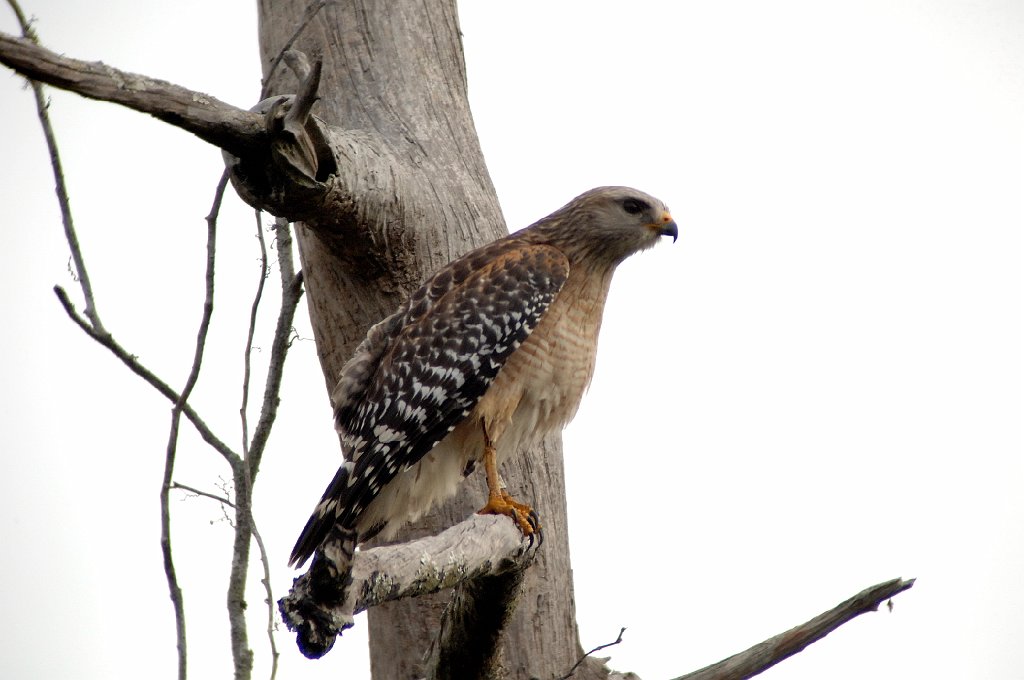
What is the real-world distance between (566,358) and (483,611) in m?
1.23

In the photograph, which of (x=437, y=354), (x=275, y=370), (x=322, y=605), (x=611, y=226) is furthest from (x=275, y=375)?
(x=611, y=226)

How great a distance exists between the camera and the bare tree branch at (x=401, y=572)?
3.02m

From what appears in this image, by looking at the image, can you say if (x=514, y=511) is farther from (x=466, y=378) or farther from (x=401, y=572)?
(x=401, y=572)

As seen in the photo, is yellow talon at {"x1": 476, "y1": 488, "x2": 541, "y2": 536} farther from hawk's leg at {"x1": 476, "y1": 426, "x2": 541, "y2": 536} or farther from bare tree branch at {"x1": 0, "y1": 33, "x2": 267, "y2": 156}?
bare tree branch at {"x1": 0, "y1": 33, "x2": 267, "y2": 156}

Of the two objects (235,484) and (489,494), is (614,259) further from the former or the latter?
(235,484)

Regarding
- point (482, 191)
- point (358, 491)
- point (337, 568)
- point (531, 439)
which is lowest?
point (337, 568)

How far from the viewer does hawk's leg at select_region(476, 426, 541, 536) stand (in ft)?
14.5

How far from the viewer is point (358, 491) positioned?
4.12 m

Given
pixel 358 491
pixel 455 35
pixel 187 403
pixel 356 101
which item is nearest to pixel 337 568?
pixel 358 491

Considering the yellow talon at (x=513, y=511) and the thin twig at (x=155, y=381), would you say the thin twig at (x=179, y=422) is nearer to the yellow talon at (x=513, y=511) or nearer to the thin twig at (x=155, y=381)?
the thin twig at (x=155, y=381)

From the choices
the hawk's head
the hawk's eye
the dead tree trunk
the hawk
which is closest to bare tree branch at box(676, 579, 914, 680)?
the hawk

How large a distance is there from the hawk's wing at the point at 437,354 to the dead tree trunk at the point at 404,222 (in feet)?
1.01

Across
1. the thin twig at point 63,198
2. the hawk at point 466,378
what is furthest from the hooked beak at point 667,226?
the thin twig at point 63,198

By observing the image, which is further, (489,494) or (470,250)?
(470,250)
